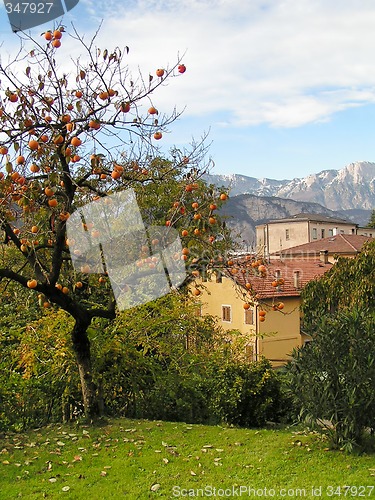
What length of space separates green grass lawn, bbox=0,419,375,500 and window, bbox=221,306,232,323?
Result: 1912cm

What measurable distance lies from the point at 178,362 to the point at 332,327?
4.20m

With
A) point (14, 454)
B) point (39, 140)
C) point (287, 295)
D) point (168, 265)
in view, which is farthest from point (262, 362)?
point (287, 295)

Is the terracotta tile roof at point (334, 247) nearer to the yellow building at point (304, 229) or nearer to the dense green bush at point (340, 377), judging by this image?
the yellow building at point (304, 229)

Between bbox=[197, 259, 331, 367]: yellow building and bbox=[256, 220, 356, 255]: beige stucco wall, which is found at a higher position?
bbox=[256, 220, 356, 255]: beige stucco wall

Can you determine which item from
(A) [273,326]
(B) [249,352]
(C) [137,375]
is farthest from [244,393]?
(A) [273,326]

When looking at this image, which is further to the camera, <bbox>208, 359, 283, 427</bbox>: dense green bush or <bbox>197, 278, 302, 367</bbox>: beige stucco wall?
<bbox>197, 278, 302, 367</bbox>: beige stucco wall

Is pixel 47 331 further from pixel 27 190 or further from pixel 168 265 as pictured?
pixel 27 190

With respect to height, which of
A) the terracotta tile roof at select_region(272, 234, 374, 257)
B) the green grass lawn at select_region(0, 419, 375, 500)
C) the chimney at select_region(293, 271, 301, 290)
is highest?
the terracotta tile roof at select_region(272, 234, 374, 257)

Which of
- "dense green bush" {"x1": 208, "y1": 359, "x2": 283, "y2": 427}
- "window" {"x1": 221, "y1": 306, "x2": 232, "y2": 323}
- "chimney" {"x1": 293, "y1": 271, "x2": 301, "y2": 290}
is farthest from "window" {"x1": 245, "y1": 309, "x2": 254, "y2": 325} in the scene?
"dense green bush" {"x1": 208, "y1": 359, "x2": 283, "y2": 427}

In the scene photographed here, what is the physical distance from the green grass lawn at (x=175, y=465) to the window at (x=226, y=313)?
19118 millimetres

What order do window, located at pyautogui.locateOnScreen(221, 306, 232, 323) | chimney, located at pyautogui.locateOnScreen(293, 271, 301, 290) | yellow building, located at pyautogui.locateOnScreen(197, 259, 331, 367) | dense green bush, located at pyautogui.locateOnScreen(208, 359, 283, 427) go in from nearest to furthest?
dense green bush, located at pyautogui.locateOnScreen(208, 359, 283, 427) → yellow building, located at pyautogui.locateOnScreen(197, 259, 331, 367) → chimney, located at pyautogui.locateOnScreen(293, 271, 301, 290) → window, located at pyautogui.locateOnScreen(221, 306, 232, 323)

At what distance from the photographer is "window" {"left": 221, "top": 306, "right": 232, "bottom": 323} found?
85.4ft

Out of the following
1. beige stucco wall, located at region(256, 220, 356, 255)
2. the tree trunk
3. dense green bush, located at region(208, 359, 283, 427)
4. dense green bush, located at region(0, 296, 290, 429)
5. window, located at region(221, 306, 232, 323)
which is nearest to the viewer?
the tree trunk

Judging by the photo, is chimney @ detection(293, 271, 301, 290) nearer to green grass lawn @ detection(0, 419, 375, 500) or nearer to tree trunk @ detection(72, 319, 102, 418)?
tree trunk @ detection(72, 319, 102, 418)
